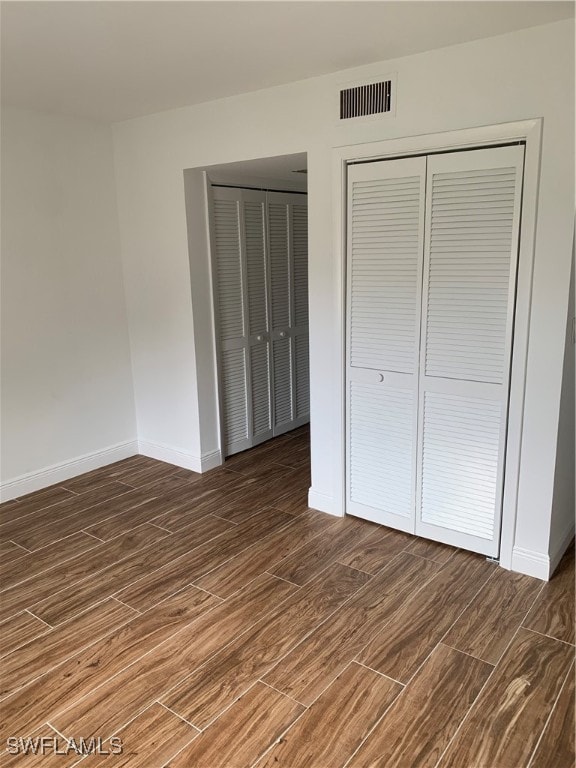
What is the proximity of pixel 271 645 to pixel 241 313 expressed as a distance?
98.3 inches

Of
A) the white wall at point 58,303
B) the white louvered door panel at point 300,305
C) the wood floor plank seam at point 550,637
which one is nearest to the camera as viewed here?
the wood floor plank seam at point 550,637

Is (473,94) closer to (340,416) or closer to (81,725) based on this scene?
(340,416)

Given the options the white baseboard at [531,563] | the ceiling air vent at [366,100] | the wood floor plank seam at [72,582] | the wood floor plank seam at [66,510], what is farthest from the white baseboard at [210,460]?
the ceiling air vent at [366,100]

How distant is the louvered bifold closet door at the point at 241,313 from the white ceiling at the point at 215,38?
3.35 feet

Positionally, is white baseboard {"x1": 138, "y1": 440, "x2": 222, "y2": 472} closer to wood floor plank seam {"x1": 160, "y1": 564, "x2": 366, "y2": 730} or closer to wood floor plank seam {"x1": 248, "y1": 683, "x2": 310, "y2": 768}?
wood floor plank seam {"x1": 160, "y1": 564, "x2": 366, "y2": 730}

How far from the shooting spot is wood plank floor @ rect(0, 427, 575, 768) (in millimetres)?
1893

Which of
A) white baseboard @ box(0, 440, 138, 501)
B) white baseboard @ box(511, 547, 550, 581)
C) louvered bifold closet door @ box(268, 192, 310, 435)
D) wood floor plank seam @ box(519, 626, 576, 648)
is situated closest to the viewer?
wood floor plank seam @ box(519, 626, 576, 648)

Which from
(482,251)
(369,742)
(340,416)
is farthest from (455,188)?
(369,742)

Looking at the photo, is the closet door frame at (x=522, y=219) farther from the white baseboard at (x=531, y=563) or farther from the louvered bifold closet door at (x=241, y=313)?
the louvered bifold closet door at (x=241, y=313)

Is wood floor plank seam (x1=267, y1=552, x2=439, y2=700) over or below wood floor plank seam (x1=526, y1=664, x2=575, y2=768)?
over

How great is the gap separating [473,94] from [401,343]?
1.18 m

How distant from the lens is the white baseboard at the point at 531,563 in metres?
2.72

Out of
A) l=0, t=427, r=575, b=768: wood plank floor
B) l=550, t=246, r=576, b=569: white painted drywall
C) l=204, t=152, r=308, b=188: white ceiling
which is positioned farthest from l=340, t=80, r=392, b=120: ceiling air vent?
l=0, t=427, r=575, b=768: wood plank floor

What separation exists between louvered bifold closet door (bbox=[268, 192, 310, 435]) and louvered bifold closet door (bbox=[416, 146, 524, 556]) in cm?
185
